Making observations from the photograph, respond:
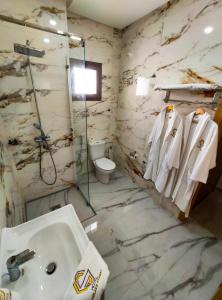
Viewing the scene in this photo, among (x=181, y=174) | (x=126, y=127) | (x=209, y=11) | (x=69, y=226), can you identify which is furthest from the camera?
(x=126, y=127)

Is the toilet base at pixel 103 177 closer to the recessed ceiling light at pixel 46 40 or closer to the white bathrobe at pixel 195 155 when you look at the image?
the white bathrobe at pixel 195 155

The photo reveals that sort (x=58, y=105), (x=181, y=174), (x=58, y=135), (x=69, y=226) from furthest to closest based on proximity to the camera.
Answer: (x=58, y=135)
(x=58, y=105)
(x=181, y=174)
(x=69, y=226)

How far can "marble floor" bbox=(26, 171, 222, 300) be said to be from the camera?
1.27 meters

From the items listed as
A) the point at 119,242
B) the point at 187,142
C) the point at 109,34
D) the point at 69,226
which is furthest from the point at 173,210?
the point at 109,34

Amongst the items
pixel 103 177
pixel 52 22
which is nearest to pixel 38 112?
pixel 52 22

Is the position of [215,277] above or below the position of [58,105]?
below

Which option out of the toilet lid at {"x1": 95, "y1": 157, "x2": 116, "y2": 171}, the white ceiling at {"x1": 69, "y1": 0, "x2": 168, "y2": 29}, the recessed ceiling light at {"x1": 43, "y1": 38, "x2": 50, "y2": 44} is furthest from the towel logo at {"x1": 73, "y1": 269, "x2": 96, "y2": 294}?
the white ceiling at {"x1": 69, "y1": 0, "x2": 168, "y2": 29}

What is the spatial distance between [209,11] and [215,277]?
260 cm

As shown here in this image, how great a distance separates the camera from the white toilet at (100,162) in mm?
2456

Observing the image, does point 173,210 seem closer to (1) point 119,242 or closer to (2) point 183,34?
(1) point 119,242

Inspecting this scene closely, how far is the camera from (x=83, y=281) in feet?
2.57

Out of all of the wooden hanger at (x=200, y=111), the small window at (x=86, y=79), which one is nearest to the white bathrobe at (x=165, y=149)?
the wooden hanger at (x=200, y=111)

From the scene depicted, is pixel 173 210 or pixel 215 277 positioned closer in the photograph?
pixel 215 277

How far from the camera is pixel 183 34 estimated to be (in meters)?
1.59
